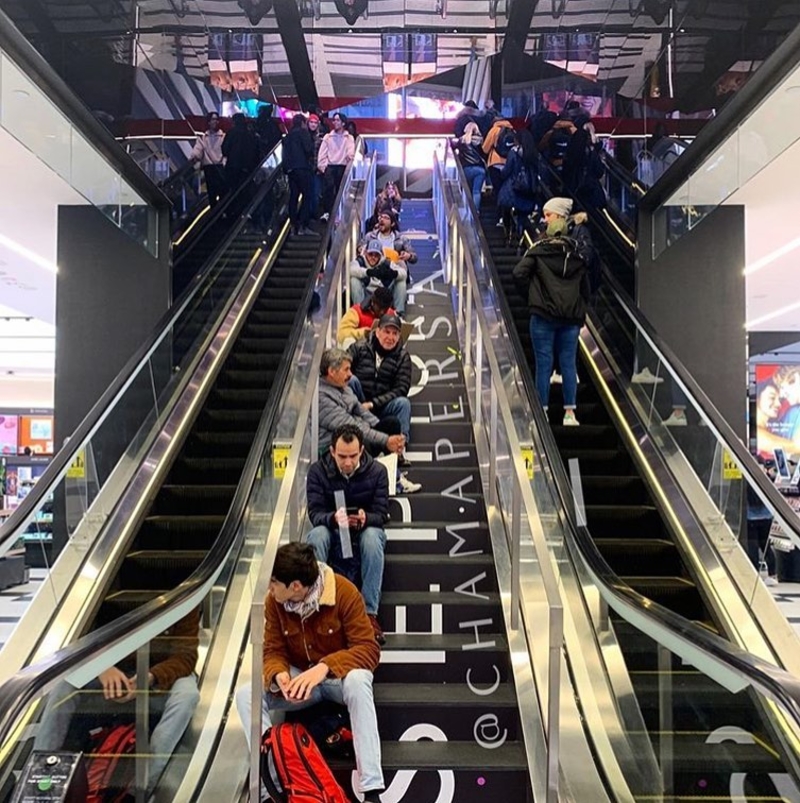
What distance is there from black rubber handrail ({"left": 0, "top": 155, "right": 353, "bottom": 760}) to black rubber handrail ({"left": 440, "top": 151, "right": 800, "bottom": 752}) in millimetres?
1513

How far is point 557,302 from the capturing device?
20.3 feet

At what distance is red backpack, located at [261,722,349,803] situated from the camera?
328 cm

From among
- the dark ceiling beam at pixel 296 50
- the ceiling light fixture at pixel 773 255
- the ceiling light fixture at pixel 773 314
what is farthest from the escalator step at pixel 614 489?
the ceiling light fixture at pixel 773 314

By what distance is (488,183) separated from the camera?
12719 mm

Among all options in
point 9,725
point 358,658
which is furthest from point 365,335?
point 9,725

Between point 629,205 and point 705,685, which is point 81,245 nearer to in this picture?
point 629,205

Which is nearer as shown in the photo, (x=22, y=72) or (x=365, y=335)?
(x=22, y=72)

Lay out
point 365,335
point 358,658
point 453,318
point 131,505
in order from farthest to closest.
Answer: point 453,318 → point 365,335 → point 131,505 → point 358,658

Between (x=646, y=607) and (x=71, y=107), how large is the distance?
193 inches

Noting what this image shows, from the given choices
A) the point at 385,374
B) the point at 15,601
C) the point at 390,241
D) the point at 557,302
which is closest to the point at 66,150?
the point at 385,374

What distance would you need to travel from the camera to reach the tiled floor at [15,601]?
5.02 metres

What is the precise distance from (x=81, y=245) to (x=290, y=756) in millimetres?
6076

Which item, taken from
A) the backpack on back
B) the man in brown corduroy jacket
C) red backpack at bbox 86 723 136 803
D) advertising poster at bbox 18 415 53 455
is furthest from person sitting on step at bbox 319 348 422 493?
advertising poster at bbox 18 415 53 455

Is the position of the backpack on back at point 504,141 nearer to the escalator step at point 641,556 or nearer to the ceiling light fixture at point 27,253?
the ceiling light fixture at point 27,253
